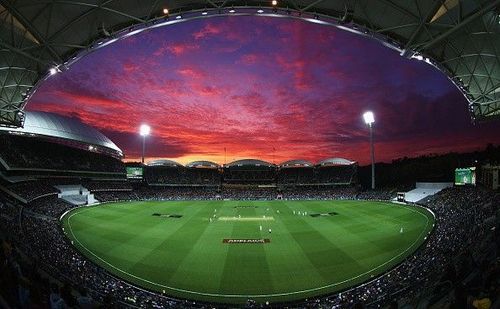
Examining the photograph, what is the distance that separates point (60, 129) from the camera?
66438 millimetres

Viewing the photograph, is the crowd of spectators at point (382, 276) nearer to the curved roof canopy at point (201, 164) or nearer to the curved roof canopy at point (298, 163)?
the curved roof canopy at point (298, 163)

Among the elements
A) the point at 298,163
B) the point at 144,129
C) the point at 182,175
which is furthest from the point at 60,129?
the point at 298,163

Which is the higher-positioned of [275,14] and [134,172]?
[275,14]

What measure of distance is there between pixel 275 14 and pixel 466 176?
158 feet

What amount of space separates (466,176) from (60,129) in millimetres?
77677

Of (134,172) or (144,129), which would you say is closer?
(144,129)

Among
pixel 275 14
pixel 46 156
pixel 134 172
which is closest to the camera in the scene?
pixel 275 14

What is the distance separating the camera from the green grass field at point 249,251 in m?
20.1

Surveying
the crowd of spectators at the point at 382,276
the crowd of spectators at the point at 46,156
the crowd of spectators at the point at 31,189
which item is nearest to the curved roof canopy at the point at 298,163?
the crowd of spectators at the point at 46,156

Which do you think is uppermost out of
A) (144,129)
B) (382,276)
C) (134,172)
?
(144,129)

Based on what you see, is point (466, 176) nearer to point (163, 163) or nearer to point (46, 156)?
point (46, 156)

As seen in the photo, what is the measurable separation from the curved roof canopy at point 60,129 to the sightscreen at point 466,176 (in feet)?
245

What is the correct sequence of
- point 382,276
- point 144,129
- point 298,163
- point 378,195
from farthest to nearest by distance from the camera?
point 298,163 < point 144,129 < point 378,195 < point 382,276

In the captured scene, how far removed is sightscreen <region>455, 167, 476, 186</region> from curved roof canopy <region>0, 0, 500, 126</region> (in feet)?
118
